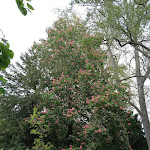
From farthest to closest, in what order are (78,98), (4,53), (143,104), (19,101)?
(143,104), (19,101), (78,98), (4,53)

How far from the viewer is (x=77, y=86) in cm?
700

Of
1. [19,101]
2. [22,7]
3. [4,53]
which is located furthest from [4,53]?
[19,101]

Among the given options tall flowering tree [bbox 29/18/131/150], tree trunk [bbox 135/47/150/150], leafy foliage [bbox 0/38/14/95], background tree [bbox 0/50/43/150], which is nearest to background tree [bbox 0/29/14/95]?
leafy foliage [bbox 0/38/14/95]

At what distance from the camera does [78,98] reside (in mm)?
6527

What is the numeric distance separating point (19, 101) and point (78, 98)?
3.41 m

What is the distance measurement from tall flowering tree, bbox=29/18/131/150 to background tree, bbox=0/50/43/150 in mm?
864

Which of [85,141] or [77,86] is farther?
[77,86]

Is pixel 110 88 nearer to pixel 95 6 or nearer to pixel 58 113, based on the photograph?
pixel 58 113

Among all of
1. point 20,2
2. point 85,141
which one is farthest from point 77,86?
point 20,2

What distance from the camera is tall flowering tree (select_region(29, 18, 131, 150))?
538cm

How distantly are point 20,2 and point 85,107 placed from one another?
5.43 metres

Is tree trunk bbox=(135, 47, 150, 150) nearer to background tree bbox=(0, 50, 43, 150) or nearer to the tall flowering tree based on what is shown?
the tall flowering tree

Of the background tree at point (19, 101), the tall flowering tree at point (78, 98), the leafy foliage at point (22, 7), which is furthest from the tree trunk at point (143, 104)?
the leafy foliage at point (22, 7)

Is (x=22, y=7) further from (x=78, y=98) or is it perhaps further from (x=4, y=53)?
(x=78, y=98)
